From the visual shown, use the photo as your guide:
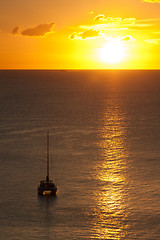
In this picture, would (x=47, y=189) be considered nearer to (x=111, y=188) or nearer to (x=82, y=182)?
(x=82, y=182)

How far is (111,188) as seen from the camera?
80.8 m

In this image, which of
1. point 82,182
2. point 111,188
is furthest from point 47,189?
point 111,188

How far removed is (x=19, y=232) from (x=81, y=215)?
10628mm

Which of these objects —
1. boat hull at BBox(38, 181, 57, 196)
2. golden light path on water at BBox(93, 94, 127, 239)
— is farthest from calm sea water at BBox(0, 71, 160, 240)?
boat hull at BBox(38, 181, 57, 196)

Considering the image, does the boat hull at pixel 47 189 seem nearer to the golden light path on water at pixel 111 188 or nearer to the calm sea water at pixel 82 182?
the calm sea water at pixel 82 182

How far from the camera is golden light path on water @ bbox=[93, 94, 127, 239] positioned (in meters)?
64.2

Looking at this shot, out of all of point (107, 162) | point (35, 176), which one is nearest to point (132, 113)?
point (107, 162)

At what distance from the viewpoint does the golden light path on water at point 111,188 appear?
2527 inches

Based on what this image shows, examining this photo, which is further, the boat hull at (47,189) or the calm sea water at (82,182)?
the boat hull at (47,189)

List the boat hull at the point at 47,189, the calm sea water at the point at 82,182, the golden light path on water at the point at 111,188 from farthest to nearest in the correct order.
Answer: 1. the boat hull at the point at 47,189
2. the calm sea water at the point at 82,182
3. the golden light path on water at the point at 111,188

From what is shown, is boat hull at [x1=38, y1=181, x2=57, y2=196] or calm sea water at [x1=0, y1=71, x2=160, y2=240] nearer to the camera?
calm sea water at [x1=0, y1=71, x2=160, y2=240]

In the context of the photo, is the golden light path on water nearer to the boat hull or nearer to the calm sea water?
the calm sea water

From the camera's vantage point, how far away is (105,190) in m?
Result: 79.8

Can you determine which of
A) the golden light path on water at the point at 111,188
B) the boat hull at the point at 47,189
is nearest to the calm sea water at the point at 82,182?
the golden light path on water at the point at 111,188
